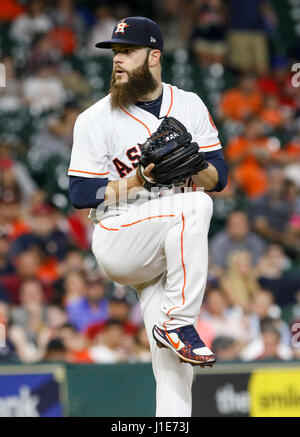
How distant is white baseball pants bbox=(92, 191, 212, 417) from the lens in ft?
12.5

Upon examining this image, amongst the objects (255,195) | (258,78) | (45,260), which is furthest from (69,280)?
(258,78)

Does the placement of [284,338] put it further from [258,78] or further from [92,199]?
[258,78]

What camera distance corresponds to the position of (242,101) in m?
10.5

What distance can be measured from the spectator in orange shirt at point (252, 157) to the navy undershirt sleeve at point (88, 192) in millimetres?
5096

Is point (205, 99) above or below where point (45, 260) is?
above

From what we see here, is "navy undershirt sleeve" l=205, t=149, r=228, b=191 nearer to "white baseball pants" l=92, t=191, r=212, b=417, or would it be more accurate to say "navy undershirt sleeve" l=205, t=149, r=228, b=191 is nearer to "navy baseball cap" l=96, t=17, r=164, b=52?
"white baseball pants" l=92, t=191, r=212, b=417

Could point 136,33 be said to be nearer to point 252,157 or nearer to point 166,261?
point 166,261

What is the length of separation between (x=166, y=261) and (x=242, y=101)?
6.82 m

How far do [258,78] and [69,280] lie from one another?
204 inches

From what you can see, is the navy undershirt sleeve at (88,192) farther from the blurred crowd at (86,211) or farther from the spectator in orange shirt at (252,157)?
the spectator in orange shirt at (252,157)

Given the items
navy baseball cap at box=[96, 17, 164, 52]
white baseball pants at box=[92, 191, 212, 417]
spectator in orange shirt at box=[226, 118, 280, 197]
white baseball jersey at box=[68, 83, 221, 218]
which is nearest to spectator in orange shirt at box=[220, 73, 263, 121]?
spectator in orange shirt at box=[226, 118, 280, 197]

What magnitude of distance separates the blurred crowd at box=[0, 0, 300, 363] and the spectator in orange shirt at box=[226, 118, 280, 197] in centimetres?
1

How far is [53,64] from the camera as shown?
33.8 ft
